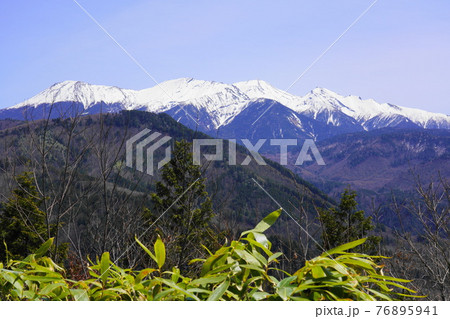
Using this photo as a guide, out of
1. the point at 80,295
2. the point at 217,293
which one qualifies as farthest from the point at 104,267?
the point at 217,293

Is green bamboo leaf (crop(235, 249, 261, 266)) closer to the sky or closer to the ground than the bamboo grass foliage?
closer to the sky

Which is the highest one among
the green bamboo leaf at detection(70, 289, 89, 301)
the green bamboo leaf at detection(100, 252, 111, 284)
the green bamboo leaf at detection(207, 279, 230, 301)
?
the green bamboo leaf at detection(100, 252, 111, 284)

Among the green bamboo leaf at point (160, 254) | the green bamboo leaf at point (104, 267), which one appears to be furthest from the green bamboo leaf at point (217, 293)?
the green bamboo leaf at point (104, 267)

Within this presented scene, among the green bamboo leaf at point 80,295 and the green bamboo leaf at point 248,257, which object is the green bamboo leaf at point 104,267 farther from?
the green bamboo leaf at point 248,257

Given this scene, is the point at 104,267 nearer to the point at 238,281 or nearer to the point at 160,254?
the point at 160,254

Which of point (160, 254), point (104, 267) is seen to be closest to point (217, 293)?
point (160, 254)

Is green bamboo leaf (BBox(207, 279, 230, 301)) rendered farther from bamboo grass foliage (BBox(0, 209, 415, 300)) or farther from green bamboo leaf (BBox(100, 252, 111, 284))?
green bamboo leaf (BBox(100, 252, 111, 284))

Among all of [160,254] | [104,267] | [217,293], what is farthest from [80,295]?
[217,293]

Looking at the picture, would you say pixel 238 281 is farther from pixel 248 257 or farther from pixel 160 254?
pixel 160 254

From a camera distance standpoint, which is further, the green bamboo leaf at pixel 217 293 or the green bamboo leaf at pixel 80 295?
the green bamboo leaf at pixel 80 295

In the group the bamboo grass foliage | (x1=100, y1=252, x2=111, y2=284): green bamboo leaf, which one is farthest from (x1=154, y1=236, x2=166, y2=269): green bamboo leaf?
(x1=100, y1=252, x2=111, y2=284): green bamboo leaf

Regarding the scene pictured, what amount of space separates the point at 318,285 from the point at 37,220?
19308 millimetres

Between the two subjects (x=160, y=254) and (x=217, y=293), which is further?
(x=160, y=254)
